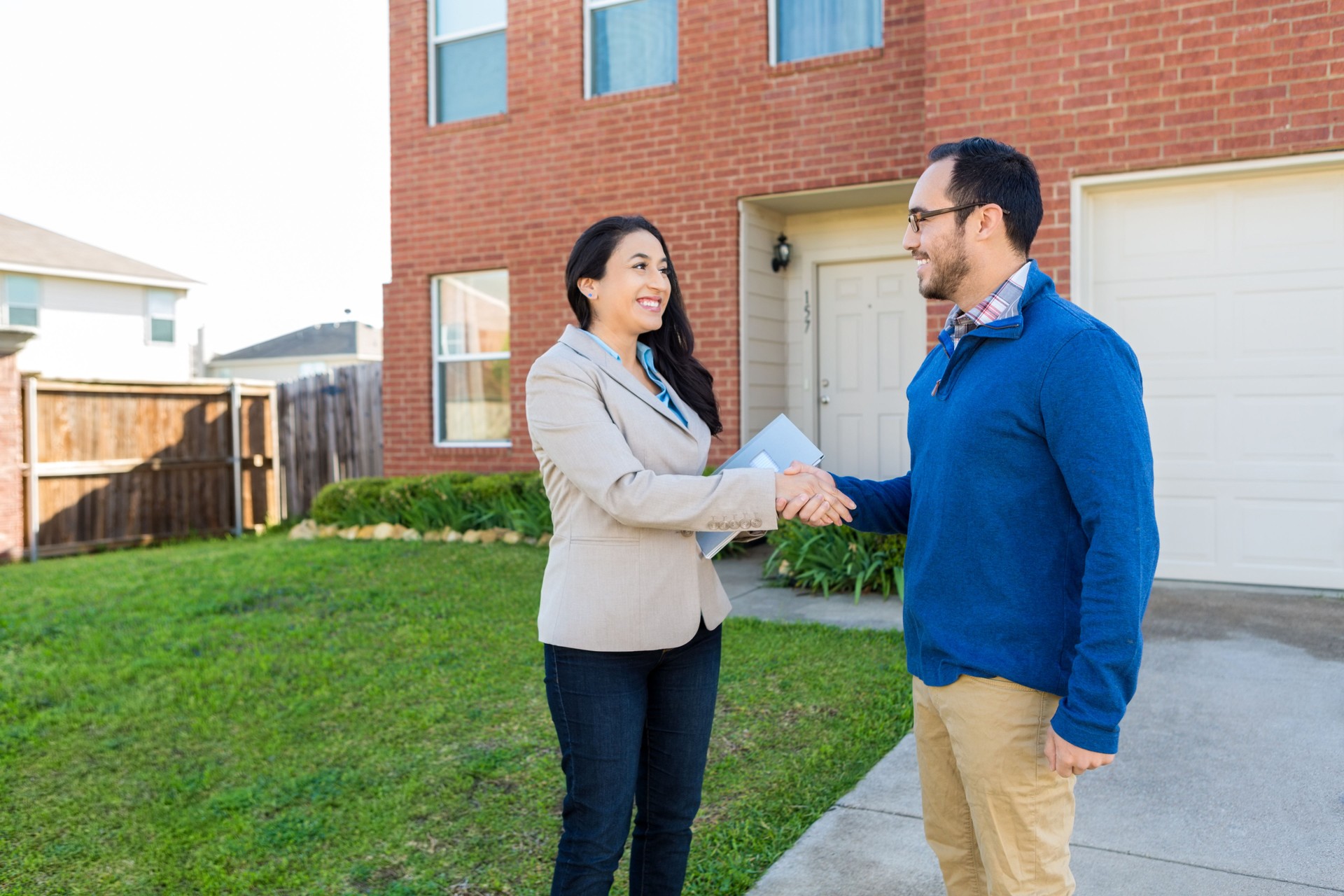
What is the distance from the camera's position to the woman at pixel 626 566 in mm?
2418

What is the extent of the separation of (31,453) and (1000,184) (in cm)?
1161

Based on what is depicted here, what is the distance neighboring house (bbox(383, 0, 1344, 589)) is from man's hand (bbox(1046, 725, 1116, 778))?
18.3 feet

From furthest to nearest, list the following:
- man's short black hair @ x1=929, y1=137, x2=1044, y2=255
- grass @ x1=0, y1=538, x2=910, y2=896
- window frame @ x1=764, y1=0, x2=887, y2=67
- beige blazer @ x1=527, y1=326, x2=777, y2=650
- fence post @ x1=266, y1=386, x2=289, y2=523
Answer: fence post @ x1=266, y1=386, x2=289, y2=523, window frame @ x1=764, y1=0, x2=887, y2=67, grass @ x1=0, y1=538, x2=910, y2=896, beige blazer @ x1=527, y1=326, x2=777, y2=650, man's short black hair @ x1=929, y1=137, x2=1044, y2=255

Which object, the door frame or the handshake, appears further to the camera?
the door frame

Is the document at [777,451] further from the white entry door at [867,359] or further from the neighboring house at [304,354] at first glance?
the neighboring house at [304,354]

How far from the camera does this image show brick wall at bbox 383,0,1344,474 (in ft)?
21.4

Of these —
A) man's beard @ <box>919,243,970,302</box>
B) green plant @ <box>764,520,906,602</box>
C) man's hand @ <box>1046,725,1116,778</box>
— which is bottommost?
green plant @ <box>764,520,906,602</box>

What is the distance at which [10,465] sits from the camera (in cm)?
1084

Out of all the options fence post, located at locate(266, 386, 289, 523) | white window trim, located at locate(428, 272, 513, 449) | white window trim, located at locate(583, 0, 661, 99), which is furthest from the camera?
fence post, located at locate(266, 386, 289, 523)

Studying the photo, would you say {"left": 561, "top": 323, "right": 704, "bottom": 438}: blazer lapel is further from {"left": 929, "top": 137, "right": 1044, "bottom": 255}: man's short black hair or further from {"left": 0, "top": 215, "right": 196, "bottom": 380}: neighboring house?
{"left": 0, "top": 215, "right": 196, "bottom": 380}: neighboring house

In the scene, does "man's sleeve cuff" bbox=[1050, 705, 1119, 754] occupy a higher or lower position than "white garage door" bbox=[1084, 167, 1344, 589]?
lower

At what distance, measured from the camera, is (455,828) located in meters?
3.72

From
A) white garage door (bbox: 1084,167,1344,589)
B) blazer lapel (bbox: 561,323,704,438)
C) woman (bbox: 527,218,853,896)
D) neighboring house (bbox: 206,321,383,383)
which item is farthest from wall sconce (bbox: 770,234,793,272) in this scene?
neighboring house (bbox: 206,321,383,383)

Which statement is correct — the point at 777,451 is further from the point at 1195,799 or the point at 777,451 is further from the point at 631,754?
the point at 1195,799
